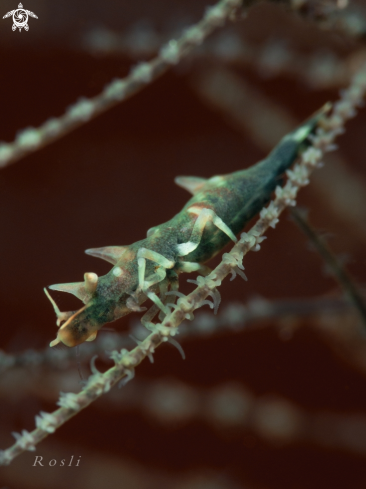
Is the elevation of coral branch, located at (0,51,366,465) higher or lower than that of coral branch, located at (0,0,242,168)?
lower

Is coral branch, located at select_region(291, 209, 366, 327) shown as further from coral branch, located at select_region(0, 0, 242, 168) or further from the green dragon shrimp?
coral branch, located at select_region(0, 0, 242, 168)

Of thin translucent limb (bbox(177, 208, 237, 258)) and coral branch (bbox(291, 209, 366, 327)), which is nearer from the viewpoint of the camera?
thin translucent limb (bbox(177, 208, 237, 258))

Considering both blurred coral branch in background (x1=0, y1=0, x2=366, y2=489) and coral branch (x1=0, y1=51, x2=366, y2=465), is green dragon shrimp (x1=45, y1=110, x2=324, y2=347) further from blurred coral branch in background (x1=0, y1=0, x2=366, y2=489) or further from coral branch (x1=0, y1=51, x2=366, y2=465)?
blurred coral branch in background (x1=0, y1=0, x2=366, y2=489)

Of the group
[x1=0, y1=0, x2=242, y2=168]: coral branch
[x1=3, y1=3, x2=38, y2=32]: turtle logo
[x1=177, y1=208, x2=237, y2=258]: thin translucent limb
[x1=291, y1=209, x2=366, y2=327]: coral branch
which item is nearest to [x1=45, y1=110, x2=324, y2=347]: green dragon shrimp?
[x1=177, y1=208, x2=237, y2=258]: thin translucent limb

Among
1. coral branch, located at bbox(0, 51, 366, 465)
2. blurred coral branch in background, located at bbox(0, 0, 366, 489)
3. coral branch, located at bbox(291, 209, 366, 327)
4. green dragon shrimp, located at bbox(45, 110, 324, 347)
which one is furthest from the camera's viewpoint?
blurred coral branch in background, located at bbox(0, 0, 366, 489)

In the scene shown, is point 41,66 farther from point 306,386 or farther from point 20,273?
point 306,386

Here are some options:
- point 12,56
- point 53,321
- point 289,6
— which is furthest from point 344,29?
point 53,321

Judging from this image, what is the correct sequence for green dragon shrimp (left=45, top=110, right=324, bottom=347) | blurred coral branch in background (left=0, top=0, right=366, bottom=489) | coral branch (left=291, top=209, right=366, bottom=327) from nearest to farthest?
green dragon shrimp (left=45, top=110, right=324, bottom=347) → coral branch (left=291, top=209, right=366, bottom=327) → blurred coral branch in background (left=0, top=0, right=366, bottom=489)

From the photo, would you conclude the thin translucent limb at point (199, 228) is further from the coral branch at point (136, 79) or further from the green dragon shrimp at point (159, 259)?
the coral branch at point (136, 79)

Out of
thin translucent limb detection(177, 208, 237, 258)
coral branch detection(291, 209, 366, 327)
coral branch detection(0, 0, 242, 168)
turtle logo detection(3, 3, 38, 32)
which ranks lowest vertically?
coral branch detection(291, 209, 366, 327)
